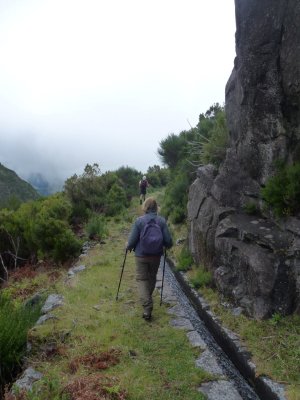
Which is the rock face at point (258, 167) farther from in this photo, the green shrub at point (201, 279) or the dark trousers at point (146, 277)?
the dark trousers at point (146, 277)

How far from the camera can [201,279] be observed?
31.7 ft

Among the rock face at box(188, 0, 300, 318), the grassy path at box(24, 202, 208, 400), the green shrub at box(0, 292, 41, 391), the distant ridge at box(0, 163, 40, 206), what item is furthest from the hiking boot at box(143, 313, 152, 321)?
the distant ridge at box(0, 163, 40, 206)

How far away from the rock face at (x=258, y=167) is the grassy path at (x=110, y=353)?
1642 millimetres

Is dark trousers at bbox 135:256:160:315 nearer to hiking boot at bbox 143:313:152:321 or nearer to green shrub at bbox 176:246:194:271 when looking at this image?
hiking boot at bbox 143:313:152:321

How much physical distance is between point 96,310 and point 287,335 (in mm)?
3814

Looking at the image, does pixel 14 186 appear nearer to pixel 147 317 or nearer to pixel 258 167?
pixel 258 167

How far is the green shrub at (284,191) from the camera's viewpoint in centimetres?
775

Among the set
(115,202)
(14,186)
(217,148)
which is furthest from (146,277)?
(14,186)

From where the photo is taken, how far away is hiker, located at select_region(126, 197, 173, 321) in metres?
8.02

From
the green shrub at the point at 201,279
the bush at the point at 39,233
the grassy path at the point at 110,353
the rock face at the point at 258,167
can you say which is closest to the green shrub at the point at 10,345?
the grassy path at the point at 110,353

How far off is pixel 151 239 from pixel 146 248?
20 centimetres

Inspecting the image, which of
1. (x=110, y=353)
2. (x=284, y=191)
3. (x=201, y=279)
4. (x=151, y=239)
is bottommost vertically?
(x=110, y=353)

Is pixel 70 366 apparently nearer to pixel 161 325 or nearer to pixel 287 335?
pixel 161 325

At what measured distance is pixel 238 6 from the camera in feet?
31.8
